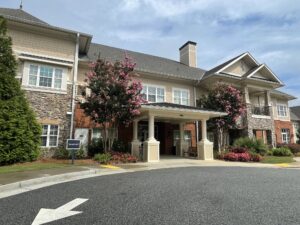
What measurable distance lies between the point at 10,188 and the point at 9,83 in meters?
8.04

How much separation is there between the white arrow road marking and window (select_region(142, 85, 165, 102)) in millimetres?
15638

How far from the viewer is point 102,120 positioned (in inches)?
583

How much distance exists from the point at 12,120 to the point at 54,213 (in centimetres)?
946

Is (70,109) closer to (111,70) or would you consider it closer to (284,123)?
(111,70)

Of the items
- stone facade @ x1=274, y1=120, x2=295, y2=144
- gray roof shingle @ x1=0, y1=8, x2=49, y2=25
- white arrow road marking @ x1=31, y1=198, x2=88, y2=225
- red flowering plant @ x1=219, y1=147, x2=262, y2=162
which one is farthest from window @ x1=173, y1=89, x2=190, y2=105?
white arrow road marking @ x1=31, y1=198, x2=88, y2=225

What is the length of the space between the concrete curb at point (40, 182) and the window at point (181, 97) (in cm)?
1285

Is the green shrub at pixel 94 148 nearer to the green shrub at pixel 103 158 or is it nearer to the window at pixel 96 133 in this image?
the window at pixel 96 133

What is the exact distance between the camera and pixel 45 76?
16.4 metres

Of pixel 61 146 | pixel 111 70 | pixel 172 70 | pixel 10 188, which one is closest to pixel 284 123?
pixel 172 70

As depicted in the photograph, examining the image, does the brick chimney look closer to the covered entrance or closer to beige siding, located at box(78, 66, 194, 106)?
beige siding, located at box(78, 66, 194, 106)

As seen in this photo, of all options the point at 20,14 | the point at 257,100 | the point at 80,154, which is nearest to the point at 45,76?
the point at 20,14

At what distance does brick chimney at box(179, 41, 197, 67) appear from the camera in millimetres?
28906

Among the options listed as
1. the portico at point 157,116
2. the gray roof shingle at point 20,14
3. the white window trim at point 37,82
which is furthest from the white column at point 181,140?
the gray roof shingle at point 20,14

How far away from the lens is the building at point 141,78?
628 inches
